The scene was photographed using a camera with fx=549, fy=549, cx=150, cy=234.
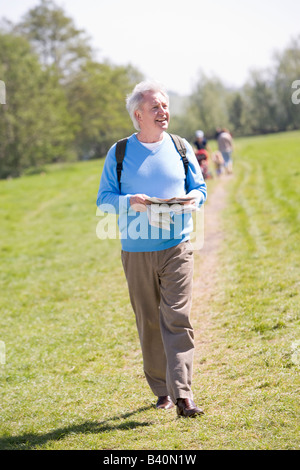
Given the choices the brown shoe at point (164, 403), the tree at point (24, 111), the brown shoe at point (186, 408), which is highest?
the tree at point (24, 111)

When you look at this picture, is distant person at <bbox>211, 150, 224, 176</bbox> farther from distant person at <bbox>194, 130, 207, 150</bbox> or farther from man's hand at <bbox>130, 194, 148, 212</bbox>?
man's hand at <bbox>130, 194, 148, 212</bbox>

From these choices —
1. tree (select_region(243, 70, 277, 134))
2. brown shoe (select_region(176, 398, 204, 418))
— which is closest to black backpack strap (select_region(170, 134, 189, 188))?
brown shoe (select_region(176, 398, 204, 418))

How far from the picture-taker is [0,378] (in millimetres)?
5645

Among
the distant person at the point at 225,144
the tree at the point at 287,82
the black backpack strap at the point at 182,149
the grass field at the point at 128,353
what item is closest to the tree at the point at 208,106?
the tree at the point at 287,82

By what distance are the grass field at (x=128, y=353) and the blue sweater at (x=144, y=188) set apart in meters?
1.31

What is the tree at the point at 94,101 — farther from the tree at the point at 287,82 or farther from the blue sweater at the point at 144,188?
the blue sweater at the point at 144,188

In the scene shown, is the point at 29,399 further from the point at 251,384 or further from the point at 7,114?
the point at 7,114

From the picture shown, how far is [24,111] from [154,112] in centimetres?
3214

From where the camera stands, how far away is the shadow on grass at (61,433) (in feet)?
13.2

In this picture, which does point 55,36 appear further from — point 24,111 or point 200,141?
point 200,141

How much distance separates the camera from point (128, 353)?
5.89 meters

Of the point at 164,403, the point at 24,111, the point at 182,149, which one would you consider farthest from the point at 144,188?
the point at 24,111

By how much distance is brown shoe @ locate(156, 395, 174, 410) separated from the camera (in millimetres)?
4281

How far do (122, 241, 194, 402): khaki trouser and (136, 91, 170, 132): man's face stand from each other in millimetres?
877
